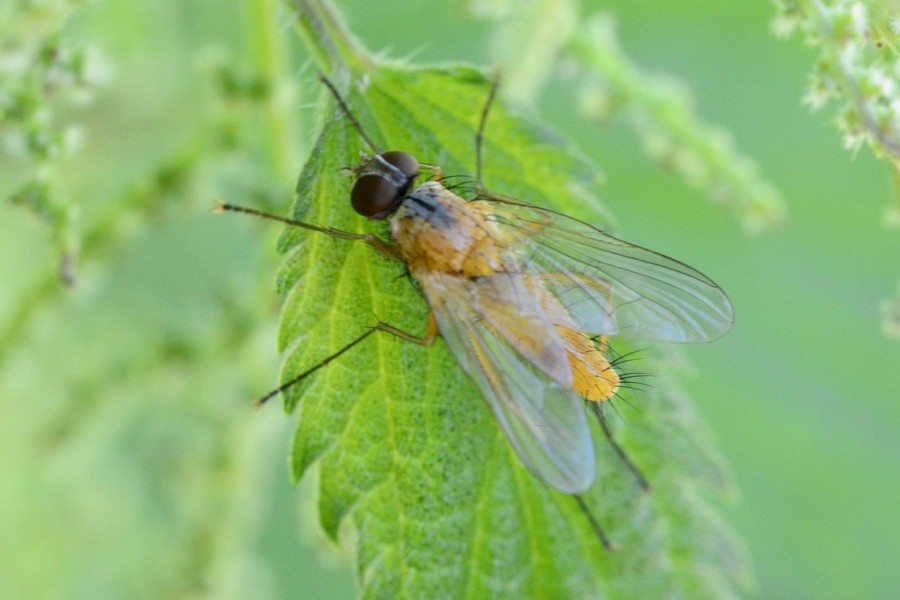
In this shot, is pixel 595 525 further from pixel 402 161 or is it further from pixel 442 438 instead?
pixel 402 161

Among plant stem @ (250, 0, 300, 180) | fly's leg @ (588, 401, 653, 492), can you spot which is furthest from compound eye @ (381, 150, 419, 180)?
fly's leg @ (588, 401, 653, 492)

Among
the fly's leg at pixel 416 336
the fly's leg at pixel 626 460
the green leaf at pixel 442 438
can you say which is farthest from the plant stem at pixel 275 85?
the fly's leg at pixel 626 460

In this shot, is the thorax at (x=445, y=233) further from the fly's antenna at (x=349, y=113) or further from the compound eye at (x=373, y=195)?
the fly's antenna at (x=349, y=113)

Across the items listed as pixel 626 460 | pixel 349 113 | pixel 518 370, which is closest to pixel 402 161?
pixel 349 113

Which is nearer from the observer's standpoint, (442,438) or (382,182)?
(442,438)

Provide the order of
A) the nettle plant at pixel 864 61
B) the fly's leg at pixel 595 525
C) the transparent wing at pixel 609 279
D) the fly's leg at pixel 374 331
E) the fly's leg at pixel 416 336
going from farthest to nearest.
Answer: the transparent wing at pixel 609 279 → the fly's leg at pixel 595 525 → the fly's leg at pixel 416 336 → the fly's leg at pixel 374 331 → the nettle plant at pixel 864 61

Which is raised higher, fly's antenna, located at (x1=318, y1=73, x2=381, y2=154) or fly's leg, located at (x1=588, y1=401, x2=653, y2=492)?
fly's antenna, located at (x1=318, y1=73, x2=381, y2=154)

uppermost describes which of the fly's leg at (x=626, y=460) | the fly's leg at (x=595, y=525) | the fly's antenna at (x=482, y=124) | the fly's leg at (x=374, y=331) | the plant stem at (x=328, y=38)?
the plant stem at (x=328, y=38)

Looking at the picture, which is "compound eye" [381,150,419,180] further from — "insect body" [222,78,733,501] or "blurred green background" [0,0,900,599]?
"blurred green background" [0,0,900,599]
